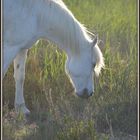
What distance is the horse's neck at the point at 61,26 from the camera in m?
4.65

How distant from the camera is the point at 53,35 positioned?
15.7ft

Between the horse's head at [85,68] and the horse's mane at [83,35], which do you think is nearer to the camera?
the horse's mane at [83,35]

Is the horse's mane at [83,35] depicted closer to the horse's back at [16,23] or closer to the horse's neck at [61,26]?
the horse's neck at [61,26]

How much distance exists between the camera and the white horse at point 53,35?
453 centimetres

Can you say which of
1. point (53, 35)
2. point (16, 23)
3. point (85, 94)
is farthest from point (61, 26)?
point (85, 94)

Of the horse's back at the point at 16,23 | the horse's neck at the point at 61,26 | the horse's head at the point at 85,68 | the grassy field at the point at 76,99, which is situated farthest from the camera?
the horse's head at the point at 85,68

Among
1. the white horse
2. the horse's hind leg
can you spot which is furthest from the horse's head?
the horse's hind leg

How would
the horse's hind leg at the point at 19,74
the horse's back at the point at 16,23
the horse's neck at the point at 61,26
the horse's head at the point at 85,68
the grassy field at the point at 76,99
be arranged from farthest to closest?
1. the horse's hind leg at the point at 19,74
2. the horse's head at the point at 85,68
3. the horse's neck at the point at 61,26
4. the horse's back at the point at 16,23
5. the grassy field at the point at 76,99

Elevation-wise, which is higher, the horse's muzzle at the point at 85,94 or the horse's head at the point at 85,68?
the horse's head at the point at 85,68

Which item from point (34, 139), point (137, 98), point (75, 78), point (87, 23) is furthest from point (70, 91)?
point (87, 23)

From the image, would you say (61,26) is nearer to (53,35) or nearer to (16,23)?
(53,35)

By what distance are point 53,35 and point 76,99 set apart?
67 cm

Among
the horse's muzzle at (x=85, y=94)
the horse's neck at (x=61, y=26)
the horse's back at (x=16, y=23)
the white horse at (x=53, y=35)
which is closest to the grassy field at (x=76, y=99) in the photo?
the horse's muzzle at (x=85, y=94)

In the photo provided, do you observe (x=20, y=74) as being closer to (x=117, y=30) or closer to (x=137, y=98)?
(x=137, y=98)
